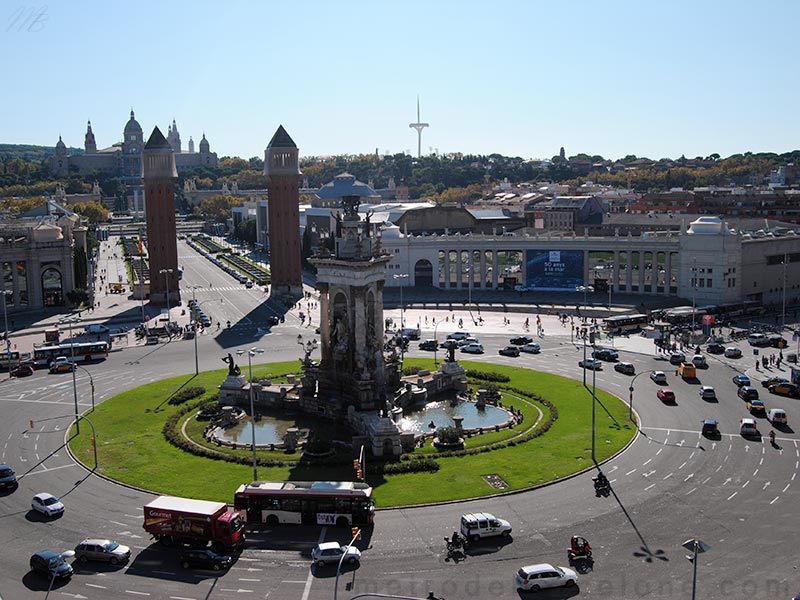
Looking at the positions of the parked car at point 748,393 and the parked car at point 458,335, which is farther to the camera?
the parked car at point 458,335

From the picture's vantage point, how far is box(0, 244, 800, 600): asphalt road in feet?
121

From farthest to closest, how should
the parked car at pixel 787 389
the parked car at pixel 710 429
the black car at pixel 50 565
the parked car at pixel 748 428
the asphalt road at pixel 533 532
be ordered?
the parked car at pixel 787 389 < the parked car at pixel 710 429 < the parked car at pixel 748 428 < the black car at pixel 50 565 < the asphalt road at pixel 533 532

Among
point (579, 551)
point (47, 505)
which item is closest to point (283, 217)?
point (47, 505)

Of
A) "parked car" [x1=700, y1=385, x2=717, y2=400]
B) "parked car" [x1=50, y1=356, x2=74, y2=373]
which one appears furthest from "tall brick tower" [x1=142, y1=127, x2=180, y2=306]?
"parked car" [x1=700, y1=385, x2=717, y2=400]

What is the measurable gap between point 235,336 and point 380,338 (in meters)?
38.9

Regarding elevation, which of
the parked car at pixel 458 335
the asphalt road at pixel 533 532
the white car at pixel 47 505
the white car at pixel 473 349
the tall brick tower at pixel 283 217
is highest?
the tall brick tower at pixel 283 217

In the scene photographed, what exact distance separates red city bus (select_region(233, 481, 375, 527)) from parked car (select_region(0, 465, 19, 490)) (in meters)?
15.4

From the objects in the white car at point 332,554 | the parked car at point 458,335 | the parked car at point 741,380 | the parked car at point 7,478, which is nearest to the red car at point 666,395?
the parked car at point 741,380

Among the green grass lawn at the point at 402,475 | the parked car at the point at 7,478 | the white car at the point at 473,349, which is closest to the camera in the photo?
the green grass lawn at the point at 402,475

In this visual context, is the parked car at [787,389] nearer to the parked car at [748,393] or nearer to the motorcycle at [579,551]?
the parked car at [748,393]

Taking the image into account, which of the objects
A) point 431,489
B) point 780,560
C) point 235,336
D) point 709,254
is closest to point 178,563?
point 431,489

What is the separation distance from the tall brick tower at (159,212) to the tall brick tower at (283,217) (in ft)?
50.0

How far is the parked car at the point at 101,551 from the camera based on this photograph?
1550 inches

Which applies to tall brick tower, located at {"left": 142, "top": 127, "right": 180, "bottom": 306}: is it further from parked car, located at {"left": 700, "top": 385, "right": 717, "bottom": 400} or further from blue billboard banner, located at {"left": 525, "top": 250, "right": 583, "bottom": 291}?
parked car, located at {"left": 700, "top": 385, "right": 717, "bottom": 400}
